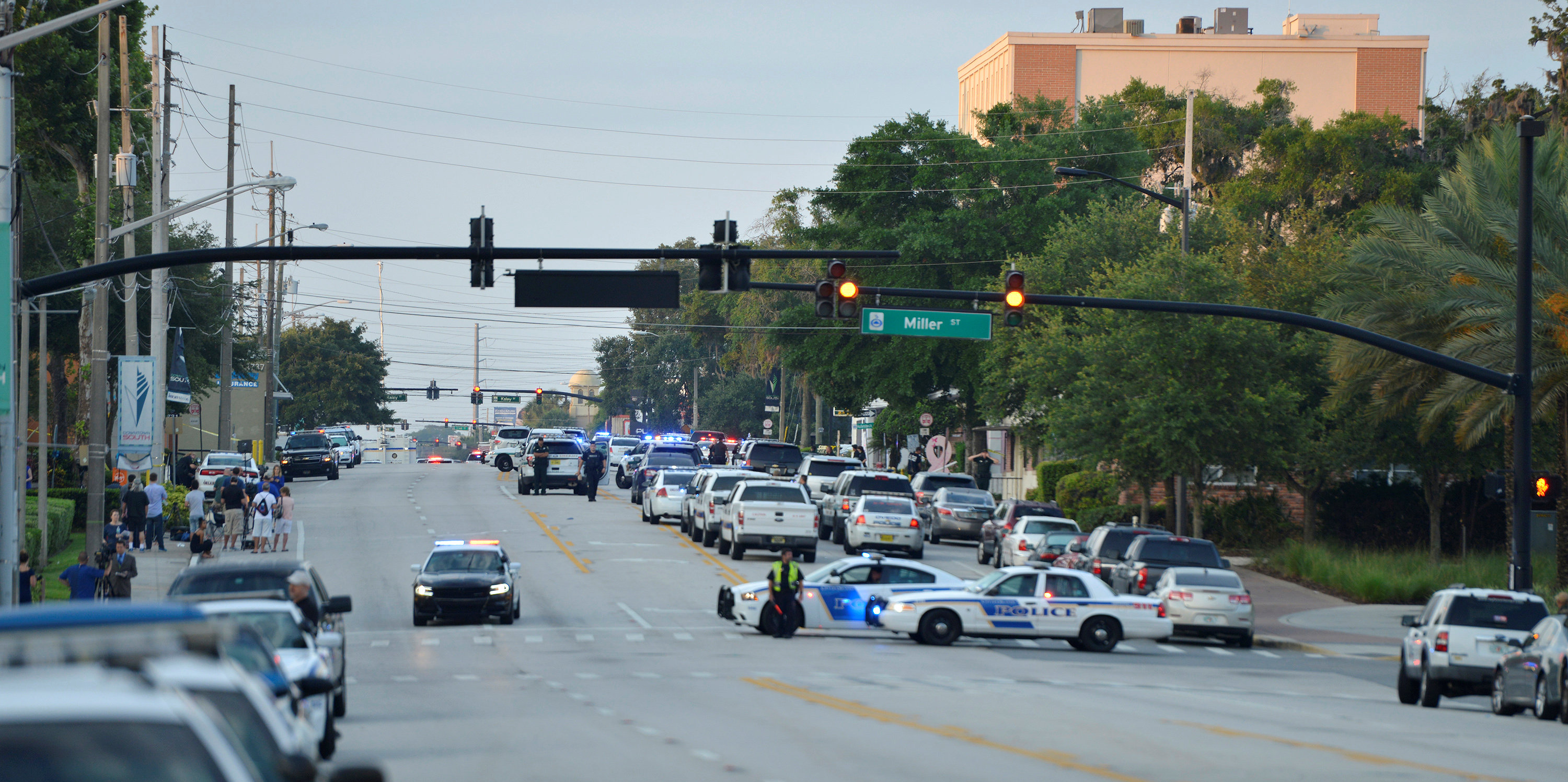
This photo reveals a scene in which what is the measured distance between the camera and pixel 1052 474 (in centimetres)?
5372

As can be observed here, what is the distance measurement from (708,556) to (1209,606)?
48.2ft

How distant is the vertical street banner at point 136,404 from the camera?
32375 millimetres

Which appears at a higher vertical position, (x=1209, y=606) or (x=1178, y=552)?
(x=1178, y=552)

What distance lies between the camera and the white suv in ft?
63.2

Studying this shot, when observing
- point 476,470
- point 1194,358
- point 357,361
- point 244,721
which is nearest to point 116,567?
point 244,721

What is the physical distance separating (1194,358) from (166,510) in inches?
1012

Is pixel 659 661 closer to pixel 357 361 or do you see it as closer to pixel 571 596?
pixel 571 596

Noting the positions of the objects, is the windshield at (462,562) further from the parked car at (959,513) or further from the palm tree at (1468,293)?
the parked car at (959,513)

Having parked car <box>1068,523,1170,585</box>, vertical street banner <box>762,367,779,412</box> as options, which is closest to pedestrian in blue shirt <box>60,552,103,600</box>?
parked car <box>1068,523,1170,585</box>

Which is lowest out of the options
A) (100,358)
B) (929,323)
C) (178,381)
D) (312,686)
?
(312,686)

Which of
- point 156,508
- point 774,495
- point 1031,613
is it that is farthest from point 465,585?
point 156,508

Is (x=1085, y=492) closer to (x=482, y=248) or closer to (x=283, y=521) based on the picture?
(x=283, y=521)

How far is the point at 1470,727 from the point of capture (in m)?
16.8

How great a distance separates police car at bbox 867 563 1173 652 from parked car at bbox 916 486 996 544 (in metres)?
17.7
